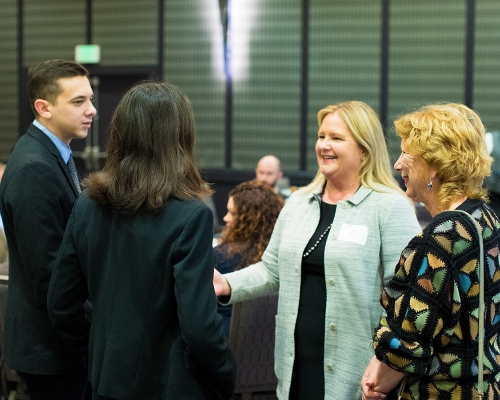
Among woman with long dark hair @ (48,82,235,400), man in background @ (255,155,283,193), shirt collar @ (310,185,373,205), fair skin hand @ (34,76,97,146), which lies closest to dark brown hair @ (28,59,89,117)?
fair skin hand @ (34,76,97,146)

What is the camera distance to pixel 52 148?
2182 millimetres

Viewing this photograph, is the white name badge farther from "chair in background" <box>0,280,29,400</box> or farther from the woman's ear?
"chair in background" <box>0,280,29,400</box>

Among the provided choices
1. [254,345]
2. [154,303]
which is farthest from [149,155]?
[254,345]

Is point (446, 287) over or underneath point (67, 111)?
underneath

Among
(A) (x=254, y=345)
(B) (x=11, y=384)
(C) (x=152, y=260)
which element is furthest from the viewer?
(B) (x=11, y=384)

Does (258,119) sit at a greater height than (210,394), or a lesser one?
greater

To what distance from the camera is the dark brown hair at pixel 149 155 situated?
5.34 ft

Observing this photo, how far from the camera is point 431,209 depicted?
172cm

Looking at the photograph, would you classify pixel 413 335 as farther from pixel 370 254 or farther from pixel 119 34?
pixel 119 34

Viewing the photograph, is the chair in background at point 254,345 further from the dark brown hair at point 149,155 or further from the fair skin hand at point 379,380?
the dark brown hair at point 149,155

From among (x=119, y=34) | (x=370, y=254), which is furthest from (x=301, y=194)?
(x=119, y=34)

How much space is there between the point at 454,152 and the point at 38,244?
1280 mm

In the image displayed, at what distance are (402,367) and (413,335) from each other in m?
0.09

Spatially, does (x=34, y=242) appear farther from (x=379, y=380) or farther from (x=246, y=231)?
(x=246, y=231)
